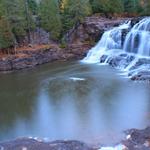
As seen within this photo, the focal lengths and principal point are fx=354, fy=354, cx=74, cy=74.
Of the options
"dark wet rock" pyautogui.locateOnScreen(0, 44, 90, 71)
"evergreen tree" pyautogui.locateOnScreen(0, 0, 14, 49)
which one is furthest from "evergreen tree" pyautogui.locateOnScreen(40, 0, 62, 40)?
"evergreen tree" pyautogui.locateOnScreen(0, 0, 14, 49)

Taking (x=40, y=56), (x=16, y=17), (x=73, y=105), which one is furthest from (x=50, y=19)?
(x=73, y=105)

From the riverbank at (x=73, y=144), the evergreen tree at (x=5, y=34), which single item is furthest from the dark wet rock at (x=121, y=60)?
the riverbank at (x=73, y=144)

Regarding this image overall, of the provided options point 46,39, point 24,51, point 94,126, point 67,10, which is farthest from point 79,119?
point 67,10

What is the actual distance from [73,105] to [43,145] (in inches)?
366

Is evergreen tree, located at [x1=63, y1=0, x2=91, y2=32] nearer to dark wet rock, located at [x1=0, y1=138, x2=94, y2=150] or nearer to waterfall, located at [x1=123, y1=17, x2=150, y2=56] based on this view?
waterfall, located at [x1=123, y1=17, x2=150, y2=56]

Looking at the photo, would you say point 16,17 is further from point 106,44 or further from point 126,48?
point 126,48

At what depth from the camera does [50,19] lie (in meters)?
51.3

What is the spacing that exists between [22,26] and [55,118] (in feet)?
86.8

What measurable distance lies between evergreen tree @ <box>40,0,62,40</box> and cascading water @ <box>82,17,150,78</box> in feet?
20.1

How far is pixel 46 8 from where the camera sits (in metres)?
51.3

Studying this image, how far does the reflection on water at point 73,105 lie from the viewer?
22.4m

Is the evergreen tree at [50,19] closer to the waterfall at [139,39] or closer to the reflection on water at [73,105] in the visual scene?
the waterfall at [139,39]

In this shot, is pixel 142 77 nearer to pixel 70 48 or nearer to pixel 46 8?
pixel 70 48

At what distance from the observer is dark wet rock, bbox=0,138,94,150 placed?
59.8 ft
